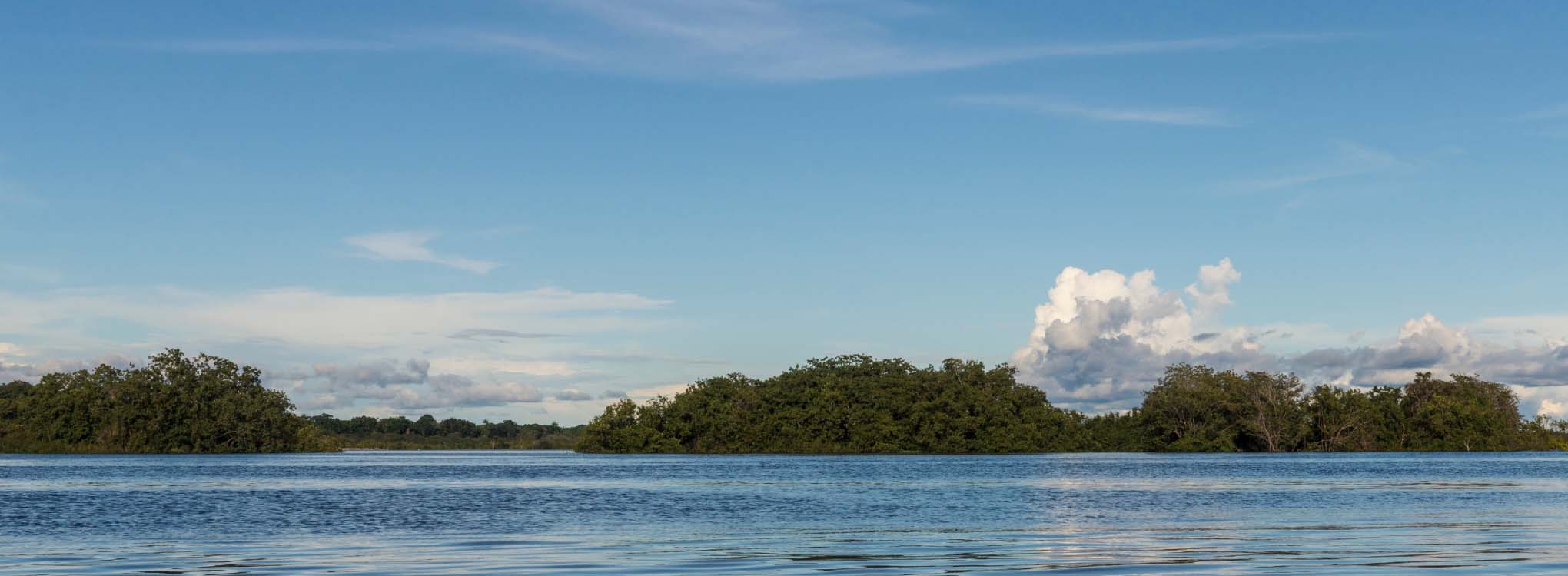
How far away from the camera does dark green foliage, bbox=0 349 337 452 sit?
164875 mm

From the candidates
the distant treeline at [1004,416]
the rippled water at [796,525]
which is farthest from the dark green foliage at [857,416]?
the rippled water at [796,525]

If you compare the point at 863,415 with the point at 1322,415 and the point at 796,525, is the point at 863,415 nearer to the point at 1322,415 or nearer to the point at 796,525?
the point at 1322,415

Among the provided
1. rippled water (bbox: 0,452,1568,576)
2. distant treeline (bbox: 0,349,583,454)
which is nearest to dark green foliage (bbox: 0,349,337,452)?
distant treeline (bbox: 0,349,583,454)

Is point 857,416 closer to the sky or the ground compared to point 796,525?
closer to the sky

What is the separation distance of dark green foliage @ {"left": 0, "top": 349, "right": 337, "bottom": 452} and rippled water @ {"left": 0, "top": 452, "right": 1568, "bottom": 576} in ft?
306

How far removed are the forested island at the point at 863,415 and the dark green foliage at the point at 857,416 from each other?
0.57ft

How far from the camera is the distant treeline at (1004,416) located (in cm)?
16100

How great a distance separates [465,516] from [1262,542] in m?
23.8

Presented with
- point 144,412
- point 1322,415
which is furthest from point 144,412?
point 1322,415

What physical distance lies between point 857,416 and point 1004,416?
53.9ft

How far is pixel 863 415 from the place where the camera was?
6417 inches

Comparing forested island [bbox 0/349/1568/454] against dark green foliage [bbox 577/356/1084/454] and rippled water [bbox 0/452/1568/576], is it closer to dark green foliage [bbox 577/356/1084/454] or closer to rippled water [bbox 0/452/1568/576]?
dark green foliage [bbox 577/356/1084/454]

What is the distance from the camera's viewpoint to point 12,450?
167 metres

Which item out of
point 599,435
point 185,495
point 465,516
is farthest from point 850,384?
point 465,516
